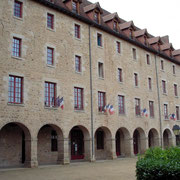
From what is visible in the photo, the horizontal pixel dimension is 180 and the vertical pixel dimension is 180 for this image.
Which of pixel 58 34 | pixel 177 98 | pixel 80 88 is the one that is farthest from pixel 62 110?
pixel 177 98

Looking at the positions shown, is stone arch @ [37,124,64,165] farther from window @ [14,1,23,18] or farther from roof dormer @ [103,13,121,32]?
roof dormer @ [103,13,121,32]

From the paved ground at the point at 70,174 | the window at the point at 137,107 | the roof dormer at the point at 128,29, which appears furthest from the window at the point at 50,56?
the window at the point at 137,107

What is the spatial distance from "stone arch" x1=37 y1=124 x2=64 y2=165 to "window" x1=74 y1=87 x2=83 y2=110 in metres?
2.55

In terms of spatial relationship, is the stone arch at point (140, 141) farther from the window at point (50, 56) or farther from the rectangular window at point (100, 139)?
the window at point (50, 56)

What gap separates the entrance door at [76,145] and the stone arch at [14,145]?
4959 mm

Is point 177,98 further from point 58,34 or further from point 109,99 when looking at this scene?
point 58,34

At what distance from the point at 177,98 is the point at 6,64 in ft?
78.9

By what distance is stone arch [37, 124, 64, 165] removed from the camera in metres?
20.8

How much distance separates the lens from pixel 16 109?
17953 millimetres

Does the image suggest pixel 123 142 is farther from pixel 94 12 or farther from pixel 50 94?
pixel 94 12

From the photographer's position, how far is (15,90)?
18.3 metres

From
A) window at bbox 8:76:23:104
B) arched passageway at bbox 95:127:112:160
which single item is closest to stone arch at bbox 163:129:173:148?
arched passageway at bbox 95:127:112:160

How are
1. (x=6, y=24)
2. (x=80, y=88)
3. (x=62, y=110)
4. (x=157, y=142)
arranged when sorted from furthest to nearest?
(x=157, y=142) → (x=80, y=88) → (x=62, y=110) → (x=6, y=24)

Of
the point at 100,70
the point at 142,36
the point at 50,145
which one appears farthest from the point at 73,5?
the point at 50,145
